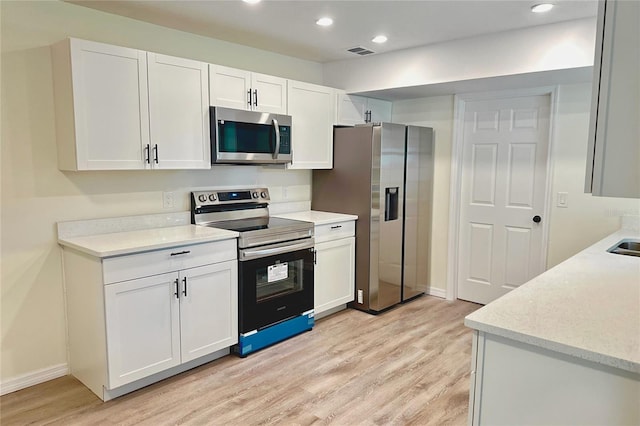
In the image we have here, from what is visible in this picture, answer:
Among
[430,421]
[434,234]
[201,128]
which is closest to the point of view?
[430,421]

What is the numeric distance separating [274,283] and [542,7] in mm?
2594

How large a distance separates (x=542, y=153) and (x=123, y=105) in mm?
3427

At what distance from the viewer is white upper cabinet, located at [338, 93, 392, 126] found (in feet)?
13.7

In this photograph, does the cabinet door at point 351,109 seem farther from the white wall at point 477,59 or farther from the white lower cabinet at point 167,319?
the white lower cabinet at point 167,319

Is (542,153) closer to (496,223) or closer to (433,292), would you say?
(496,223)

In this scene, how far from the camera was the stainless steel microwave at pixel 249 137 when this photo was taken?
3172 millimetres

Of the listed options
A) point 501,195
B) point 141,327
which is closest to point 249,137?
point 141,327

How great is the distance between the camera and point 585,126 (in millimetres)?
3592

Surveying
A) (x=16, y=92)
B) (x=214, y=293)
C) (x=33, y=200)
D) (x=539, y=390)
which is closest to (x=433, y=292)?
(x=214, y=293)

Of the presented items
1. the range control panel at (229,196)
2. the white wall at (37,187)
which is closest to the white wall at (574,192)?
the range control panel at (229,196)

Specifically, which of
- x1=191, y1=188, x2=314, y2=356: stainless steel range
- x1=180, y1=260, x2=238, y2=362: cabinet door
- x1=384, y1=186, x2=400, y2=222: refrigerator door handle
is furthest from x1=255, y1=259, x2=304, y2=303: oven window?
x1=384, y1=186, x2=400, y2=222: refrigerator door handle

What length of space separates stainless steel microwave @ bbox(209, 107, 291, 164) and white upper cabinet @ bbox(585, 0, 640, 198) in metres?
2.57

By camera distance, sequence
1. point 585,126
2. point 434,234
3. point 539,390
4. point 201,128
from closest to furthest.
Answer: point 539,390 → point 201,128 → point 585,126 → point 434,234

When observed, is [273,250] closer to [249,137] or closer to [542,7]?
[249,137]
